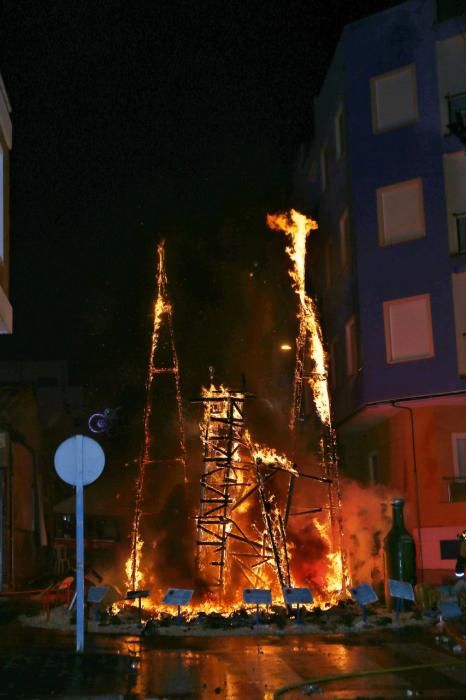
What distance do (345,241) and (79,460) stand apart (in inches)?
532

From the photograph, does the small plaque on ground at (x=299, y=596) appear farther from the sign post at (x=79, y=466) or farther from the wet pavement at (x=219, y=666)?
the sign post at (x=79, y=466)

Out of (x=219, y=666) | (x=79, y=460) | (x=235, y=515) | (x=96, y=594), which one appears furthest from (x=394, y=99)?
(x=219, y=666)

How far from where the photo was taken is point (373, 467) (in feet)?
79.6

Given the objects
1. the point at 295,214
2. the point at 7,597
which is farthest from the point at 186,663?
the point at 295,214

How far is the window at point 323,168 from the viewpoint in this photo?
25.7 metres

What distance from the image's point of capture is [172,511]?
22.1 metres

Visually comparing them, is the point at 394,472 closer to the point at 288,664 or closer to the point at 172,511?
the point at 172,511

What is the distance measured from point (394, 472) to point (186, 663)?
39.8 feet

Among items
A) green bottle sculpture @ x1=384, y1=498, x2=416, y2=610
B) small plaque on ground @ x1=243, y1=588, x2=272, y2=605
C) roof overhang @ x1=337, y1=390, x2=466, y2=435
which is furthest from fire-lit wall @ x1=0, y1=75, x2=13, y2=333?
roof overhang @ x1=337, y1=390, x2=466, y2=435

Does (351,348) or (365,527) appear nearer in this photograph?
(365,527)

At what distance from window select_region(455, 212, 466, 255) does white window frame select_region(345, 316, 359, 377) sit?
3277mm

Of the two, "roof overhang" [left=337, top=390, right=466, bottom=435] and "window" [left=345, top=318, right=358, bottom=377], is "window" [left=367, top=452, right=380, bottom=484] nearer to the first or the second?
"roof overhang" [left=337, top=390, right=466, bottom=435]

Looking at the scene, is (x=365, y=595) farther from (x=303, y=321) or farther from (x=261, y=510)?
(x=303, y=321)

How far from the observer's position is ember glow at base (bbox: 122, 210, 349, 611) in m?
17.2
